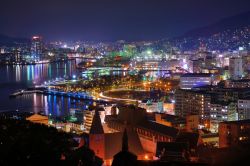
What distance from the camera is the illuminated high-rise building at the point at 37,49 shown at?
39.9 metres

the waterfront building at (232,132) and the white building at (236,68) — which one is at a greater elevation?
the white building at (236,68)

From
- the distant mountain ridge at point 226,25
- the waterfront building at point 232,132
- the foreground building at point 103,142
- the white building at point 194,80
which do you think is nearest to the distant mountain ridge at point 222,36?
the distant mountain ridge at point 226,25

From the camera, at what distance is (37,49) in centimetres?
4353

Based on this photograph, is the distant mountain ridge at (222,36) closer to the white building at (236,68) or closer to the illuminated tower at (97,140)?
the white building at (236,68)

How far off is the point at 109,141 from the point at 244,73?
14.2 m

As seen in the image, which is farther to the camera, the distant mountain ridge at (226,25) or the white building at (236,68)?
the distant mountain ridge at (226,25)

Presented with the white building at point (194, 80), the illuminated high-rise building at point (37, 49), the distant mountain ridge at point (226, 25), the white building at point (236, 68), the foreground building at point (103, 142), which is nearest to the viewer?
the foreground building at point (103, 142)

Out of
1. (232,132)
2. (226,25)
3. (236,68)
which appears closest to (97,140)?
Answer: (232,132)

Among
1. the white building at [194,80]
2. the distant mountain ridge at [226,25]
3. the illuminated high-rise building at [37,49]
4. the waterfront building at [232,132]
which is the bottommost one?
the waterfront building at [232,132]

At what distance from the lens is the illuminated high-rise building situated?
3991cm

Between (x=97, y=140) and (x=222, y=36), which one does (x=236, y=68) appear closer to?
(x=97, y=140)

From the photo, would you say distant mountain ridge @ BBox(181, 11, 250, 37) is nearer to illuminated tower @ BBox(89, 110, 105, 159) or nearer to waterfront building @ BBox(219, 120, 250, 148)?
waterfront building @ BBox(219, 120, 250, 148)

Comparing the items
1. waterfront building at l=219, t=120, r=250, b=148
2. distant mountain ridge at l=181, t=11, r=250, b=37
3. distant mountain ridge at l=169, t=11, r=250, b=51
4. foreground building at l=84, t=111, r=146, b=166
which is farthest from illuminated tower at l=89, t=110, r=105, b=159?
distant mountain ridge at l=181, t=11, r=250, b=37

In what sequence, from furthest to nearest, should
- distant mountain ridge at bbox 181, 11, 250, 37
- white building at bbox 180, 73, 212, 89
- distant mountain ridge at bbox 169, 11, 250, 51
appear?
1. distant mountain ridge at bbox 181, 11, 250, 37
2. distant mountain ridge at bbox 169, 11, 250, 51
3. white building at bbox 180, 73, 212, 89
